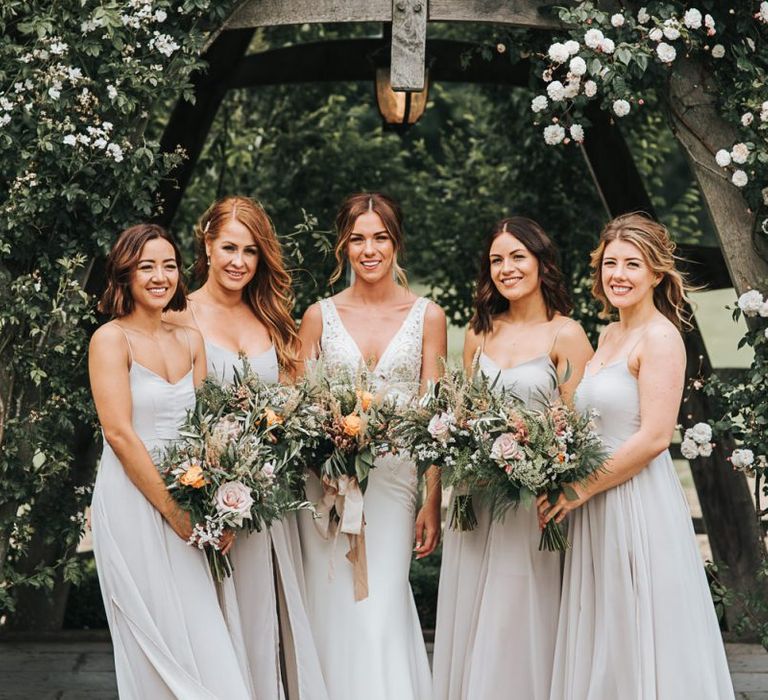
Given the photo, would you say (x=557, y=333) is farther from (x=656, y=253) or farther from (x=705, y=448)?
(x=705, y=448)

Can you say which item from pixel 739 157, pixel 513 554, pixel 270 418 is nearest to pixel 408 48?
pixel 739 157

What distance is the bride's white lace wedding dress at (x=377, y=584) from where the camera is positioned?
16.3 feet

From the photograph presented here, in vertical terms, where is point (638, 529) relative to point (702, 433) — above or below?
below

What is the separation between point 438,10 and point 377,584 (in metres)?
2.33

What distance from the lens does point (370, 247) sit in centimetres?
514

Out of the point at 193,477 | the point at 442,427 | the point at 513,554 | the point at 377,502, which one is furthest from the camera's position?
the point at 377,502

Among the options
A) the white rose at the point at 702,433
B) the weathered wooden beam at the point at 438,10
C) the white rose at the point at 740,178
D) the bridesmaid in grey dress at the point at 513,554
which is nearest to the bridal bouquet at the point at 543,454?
the bridesmaid in grey dress at the point at 513,554

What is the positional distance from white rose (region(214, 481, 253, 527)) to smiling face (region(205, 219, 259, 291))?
1.01 meters

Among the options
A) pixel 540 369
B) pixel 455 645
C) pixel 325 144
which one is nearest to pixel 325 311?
pixel 540 369

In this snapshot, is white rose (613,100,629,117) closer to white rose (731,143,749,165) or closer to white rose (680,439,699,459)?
white rose (731,143,749,165)

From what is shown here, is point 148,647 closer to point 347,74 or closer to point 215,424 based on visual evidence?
point 215,424

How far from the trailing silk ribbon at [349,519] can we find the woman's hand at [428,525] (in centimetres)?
29

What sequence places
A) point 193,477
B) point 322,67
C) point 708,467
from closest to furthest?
point 193,477 → point 708,467 → point 322,67

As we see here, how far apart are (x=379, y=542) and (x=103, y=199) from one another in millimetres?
1765
